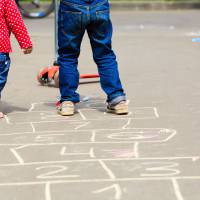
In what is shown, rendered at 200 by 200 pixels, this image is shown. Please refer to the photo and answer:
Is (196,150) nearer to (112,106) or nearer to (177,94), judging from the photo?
(112,106)

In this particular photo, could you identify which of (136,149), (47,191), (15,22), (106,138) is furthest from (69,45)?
(47,191)

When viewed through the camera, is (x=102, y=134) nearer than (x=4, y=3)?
Yes

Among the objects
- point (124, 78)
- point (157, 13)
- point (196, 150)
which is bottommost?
point (157, 13)

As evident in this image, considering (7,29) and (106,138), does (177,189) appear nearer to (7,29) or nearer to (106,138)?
(106,138)

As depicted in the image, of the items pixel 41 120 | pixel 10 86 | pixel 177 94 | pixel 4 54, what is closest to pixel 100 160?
pixel 41 120

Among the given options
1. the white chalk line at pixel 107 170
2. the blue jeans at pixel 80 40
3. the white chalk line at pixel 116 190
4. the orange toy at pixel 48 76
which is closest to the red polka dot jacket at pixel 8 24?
the blue jeans at pixel 80 40

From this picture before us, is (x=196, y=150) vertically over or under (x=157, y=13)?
over

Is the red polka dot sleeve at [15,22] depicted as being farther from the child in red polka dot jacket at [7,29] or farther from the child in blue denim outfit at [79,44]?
the child in blue denim outfit at [79,44]

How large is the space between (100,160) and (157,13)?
12948 millimetres

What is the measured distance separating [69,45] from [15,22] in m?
0.46

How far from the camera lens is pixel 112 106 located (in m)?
6.12

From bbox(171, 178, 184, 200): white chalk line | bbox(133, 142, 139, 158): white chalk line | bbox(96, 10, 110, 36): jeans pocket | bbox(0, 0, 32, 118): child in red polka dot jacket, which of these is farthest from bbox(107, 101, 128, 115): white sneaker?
bbox(171, 178, 184, 200): white chalk line

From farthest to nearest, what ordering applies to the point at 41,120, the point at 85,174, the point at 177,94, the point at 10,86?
the point at 10,86, the point at 177,94, the point at 41,120, the point at 85,174

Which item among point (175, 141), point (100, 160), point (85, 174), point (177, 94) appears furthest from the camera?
point (177, 94)
